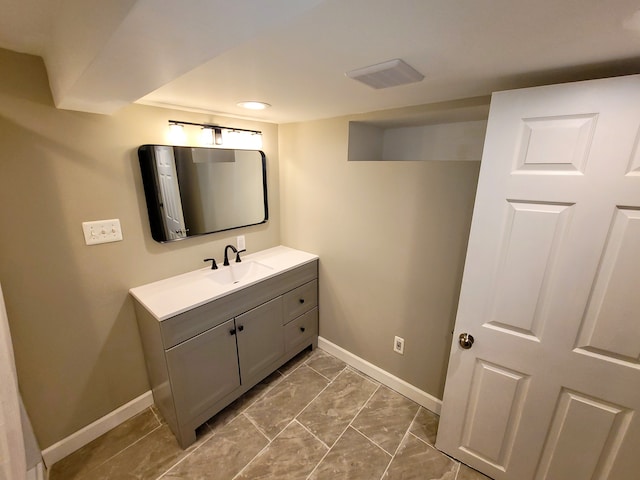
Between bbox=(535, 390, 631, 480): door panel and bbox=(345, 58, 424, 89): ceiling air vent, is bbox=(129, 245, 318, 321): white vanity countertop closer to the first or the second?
bbox=(345, 58, 424, 89): ceiling air vent

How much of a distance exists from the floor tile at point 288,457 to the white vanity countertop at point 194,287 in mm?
976

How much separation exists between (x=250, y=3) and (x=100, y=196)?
1.50m

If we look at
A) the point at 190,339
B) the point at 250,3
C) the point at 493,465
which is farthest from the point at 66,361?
the point at 493,465

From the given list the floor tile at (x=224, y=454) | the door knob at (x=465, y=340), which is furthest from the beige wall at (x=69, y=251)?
the door knob at (x=465, y=340)

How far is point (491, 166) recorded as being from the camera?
116cm

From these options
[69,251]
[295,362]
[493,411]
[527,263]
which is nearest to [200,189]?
[69,251]

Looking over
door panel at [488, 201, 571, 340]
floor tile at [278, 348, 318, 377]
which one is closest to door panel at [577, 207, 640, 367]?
door panel at [488, 201, 571, 340]

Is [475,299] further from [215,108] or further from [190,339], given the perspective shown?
[215,108]

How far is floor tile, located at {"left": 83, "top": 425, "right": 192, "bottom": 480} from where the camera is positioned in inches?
57.1

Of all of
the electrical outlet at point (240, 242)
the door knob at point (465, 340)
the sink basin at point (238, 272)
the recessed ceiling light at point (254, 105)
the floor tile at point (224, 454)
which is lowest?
the floor tile at point (224, 454)

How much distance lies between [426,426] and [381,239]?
1.28 m

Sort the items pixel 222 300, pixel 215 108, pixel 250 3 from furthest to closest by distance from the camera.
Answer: pixel 215 108 < pixel 222 300 < pixel 250 3

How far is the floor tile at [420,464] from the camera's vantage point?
4.78 ft

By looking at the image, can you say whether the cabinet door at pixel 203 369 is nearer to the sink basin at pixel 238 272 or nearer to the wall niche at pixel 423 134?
the sink basin at pixel 238 272
